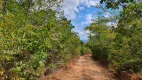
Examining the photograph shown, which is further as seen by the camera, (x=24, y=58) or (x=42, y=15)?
(x=42, y=15)

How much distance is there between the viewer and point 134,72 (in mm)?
12891

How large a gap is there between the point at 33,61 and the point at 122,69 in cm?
927

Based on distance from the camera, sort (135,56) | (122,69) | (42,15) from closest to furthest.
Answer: (135,56)
(122,69)
(42,15)

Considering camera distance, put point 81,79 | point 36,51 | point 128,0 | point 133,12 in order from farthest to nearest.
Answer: point 81,79
point 133,12
point 36,51
point 128,0

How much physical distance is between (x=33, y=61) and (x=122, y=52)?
28.2ft

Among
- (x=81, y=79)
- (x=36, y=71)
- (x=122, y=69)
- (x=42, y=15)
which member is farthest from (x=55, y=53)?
(x=36, y=71)

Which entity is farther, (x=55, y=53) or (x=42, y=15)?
(x=42, y=15)

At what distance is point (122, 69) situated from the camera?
14.8 metres

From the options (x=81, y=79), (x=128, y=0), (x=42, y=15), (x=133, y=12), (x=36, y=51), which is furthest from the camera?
(x=42, y=15)

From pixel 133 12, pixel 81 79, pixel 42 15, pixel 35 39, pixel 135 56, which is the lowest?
pixel 81 79

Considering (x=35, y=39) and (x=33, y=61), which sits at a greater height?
(x=35, y=39)

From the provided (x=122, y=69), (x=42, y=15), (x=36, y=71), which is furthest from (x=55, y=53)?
(x=36, y=71)

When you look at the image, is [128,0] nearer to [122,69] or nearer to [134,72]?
[134,72]

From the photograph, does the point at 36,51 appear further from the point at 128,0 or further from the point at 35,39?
the point at 128,0
